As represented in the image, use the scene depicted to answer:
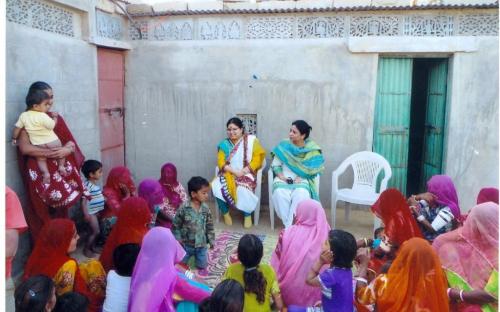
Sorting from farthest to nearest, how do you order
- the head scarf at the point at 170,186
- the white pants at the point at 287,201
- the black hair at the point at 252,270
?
the white pants at the point at 287,201 → the head scarf at the point at 170,186 → the black hair at the point at 252,270

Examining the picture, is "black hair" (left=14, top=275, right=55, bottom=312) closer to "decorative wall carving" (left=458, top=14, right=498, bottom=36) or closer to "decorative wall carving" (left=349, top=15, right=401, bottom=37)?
"decorative wall carving" (left=349, top=15, right=401, bottom=37)

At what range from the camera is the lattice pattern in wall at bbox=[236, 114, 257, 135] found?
19.9ft

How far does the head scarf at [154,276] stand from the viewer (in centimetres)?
253

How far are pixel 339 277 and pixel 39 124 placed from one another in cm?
274

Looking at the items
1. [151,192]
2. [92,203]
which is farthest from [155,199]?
[92,203]

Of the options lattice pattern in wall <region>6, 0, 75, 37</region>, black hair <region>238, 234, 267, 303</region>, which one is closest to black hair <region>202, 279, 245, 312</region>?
black hair <region>238, 234, 267, 303</region>

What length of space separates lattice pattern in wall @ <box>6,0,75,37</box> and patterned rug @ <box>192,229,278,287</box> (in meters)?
2.73

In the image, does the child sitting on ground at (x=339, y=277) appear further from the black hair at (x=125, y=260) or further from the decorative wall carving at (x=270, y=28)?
the decorative wall carving at (x=270, y=28)

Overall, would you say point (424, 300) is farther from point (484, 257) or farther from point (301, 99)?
point (301, 99)

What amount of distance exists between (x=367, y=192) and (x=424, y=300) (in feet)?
10.6

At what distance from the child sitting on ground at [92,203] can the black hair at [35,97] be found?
93 cm

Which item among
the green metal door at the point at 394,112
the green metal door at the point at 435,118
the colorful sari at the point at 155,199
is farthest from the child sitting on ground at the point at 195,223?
the green metal door at the point at 435,118

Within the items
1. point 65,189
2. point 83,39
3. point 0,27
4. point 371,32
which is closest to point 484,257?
point 0,27

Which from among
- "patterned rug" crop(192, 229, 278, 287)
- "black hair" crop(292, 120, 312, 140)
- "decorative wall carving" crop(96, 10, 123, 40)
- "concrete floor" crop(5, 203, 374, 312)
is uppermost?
"decorative wall carving" crop(96, 10, 123, 40)
